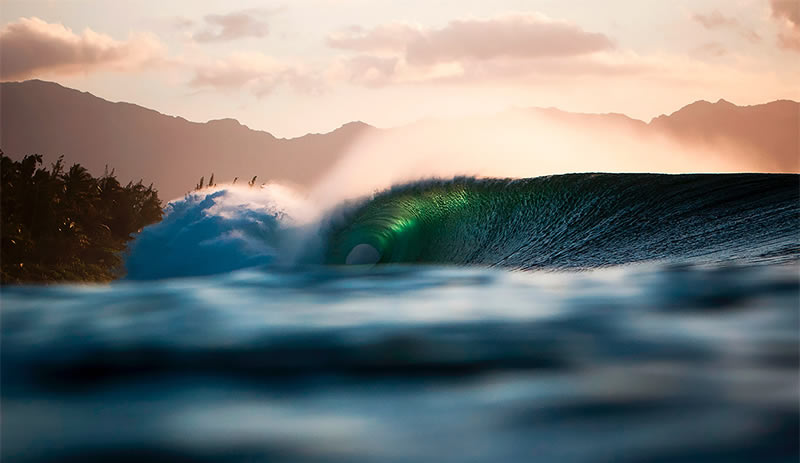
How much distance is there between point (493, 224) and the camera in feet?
45.4

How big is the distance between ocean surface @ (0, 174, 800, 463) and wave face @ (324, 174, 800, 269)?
Answer: 1.41 meters

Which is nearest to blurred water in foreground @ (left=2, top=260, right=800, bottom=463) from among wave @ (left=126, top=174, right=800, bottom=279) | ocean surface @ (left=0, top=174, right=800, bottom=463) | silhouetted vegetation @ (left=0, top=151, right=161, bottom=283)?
ocean surface @ (left=0, top=174, right=800, bottom=463)

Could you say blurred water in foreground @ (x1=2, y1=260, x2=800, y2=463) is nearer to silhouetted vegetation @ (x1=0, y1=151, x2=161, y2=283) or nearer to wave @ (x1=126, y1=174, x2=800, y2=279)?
wave @ (x1=126, y1=174, x2=800, y2=279)

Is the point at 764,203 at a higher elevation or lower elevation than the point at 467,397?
higher

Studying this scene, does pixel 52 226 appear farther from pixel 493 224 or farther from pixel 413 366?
pixel 413 366

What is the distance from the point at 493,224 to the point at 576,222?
2.21m

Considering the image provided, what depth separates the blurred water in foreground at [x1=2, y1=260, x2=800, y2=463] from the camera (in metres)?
2.26

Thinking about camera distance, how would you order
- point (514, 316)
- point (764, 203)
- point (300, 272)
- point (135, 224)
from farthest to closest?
point (135, 224) < point (764, 203) < point (300, 272) < point (514, 316)

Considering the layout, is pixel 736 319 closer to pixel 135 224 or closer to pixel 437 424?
pixel 437 424

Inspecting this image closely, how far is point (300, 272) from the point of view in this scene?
258 inches

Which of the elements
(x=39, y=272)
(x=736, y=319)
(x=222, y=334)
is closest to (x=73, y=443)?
(x=222, y=334)

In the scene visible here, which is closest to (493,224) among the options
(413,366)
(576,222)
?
(576,222)

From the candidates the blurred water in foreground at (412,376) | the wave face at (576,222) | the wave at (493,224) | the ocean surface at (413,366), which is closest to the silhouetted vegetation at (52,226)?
the wave at (493,224)

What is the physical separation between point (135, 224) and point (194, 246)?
28.0 m
